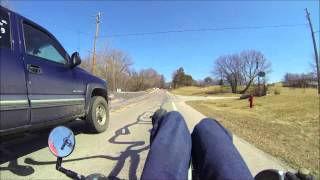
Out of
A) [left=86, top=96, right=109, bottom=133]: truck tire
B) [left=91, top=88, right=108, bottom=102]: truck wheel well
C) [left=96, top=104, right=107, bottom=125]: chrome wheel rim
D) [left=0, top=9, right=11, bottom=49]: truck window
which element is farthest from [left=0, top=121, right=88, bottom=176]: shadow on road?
[left=0, top=9, right=11, bottom=49]: truck window

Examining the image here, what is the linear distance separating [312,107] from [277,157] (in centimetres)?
1695

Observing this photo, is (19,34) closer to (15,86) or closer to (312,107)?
(15,86)

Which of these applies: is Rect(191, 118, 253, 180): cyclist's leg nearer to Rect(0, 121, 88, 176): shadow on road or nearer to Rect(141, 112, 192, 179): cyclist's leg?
Rect(141, 112, 192, 179): cyclist's leg

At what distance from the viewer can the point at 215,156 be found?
1.84 meters

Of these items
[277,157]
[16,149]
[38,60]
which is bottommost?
[277,157]

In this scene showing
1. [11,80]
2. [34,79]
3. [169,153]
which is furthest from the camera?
[34,79]

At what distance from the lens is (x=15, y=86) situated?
4.07 metres

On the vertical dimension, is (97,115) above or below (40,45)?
below

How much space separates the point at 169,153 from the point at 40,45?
4.00 m

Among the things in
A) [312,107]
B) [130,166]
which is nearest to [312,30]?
[312,107]

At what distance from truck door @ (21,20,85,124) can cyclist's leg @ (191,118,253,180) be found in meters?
3.05

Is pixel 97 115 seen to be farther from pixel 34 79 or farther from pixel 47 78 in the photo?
pixel 34 79

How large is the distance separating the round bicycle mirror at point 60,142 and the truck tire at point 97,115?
13.9ft

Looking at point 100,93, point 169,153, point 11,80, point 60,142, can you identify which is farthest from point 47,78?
point 169,153
